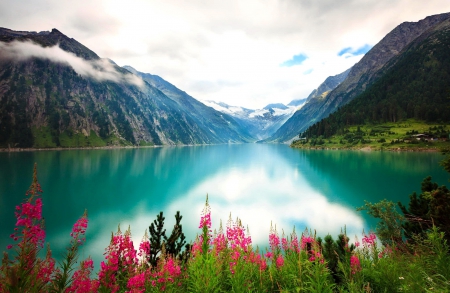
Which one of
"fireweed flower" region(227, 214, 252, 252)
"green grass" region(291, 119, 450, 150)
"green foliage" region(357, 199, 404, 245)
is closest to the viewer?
"fireweed flower" region(227, 214, 252, 252)

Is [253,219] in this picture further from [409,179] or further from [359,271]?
[409,179]

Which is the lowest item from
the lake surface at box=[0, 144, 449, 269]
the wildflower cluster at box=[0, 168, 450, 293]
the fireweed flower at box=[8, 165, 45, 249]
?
the lake surface at box=[0, 144, 449, 269]

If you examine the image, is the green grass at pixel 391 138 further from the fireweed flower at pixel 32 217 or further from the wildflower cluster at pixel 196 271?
the fireweed flower at pixel 32 217

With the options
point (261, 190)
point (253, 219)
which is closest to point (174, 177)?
point (261, 190)

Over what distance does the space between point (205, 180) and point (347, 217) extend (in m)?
43.3

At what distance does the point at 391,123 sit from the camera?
198750 millimetres

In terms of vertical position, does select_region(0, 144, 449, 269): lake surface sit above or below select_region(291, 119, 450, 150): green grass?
below

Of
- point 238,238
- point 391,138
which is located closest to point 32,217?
point 238,238

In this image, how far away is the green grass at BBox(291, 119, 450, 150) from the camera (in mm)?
138125

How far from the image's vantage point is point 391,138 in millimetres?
157625

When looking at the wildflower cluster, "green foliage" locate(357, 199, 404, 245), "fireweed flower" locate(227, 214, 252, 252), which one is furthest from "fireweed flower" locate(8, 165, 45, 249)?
"green foliage" locate(357, 199, 404, 245)

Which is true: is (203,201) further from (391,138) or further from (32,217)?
(391,138)

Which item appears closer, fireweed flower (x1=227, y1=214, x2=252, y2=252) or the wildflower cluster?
the wildflower cluster

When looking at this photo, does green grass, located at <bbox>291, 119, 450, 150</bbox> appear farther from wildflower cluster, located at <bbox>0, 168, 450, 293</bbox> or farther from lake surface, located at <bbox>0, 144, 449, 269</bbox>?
wildflower cluster, located at <bbox>0, 168, 450, 293</bbox>
